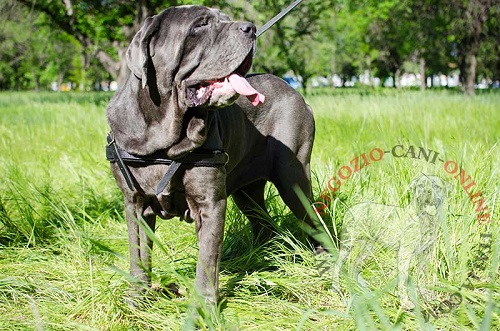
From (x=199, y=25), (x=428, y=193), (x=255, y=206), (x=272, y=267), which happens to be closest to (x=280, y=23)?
(x=255, y=206)

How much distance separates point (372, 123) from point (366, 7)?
17.9m

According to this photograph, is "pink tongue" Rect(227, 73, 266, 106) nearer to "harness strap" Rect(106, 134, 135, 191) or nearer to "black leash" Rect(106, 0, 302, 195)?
"black leash" Rect(106, 0, 302, 195)

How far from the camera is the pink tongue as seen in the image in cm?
242

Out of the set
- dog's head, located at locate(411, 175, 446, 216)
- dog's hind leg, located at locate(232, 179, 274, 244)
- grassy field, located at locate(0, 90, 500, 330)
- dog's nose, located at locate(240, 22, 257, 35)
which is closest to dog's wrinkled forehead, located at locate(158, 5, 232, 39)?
dog's nose, located at locate(240, 22, 257, 35)

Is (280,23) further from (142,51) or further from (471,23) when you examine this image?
(142,51)

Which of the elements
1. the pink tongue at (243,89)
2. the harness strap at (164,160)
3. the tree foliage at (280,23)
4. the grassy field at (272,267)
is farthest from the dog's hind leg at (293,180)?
the tree foliage at (280,23)

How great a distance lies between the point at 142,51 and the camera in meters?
2.38

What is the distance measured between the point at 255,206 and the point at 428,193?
1169mm

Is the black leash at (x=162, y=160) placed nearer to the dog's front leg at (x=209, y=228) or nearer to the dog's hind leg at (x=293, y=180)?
the dog's front leg at (x=209, y=228)

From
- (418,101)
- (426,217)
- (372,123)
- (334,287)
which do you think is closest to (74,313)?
(334,287)

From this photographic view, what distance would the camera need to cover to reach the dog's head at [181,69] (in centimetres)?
242

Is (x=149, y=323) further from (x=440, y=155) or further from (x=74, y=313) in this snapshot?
(x=440, y=155)

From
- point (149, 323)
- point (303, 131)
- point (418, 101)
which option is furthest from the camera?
point (418, 101)

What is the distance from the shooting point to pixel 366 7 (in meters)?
23.0
